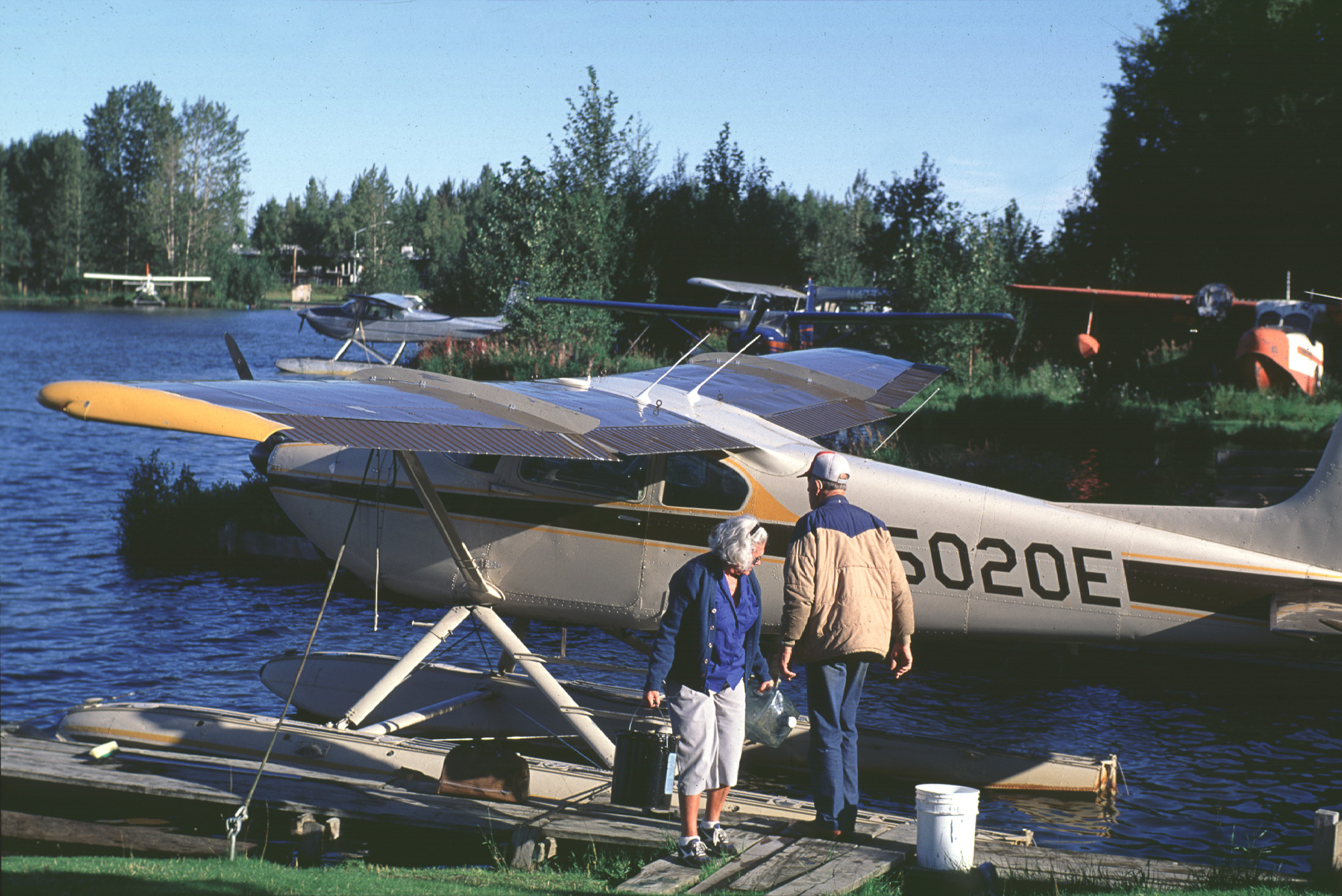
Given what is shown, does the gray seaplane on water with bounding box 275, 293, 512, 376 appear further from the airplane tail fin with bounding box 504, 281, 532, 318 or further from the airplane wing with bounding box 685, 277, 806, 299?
the airplane wing with bounding box 685, 277, 806, 299

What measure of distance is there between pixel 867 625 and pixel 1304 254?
36809 millimetres

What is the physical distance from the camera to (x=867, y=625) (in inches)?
227

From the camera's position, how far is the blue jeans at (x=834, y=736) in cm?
580

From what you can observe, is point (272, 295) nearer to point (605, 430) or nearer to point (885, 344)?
point (885, 344)

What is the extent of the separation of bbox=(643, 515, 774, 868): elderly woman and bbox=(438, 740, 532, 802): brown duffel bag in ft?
5.13

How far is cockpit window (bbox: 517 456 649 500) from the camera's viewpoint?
806 centimetres

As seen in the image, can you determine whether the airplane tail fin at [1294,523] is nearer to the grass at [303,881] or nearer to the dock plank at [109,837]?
the grass at [303,881]

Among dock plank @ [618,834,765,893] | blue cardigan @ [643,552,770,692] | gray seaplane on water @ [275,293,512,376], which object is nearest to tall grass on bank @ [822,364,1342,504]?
blue cardigan @ [643,552,770,692]

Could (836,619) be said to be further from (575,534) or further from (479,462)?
(479,462)

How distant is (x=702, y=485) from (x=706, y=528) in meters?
0.32

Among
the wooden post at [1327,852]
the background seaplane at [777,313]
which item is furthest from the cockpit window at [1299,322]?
the wooden post at [1327,852]

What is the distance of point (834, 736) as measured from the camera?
231 inches

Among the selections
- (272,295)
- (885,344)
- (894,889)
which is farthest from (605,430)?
(272,295)

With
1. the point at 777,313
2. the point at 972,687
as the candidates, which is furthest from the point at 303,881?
the point at 777,313
